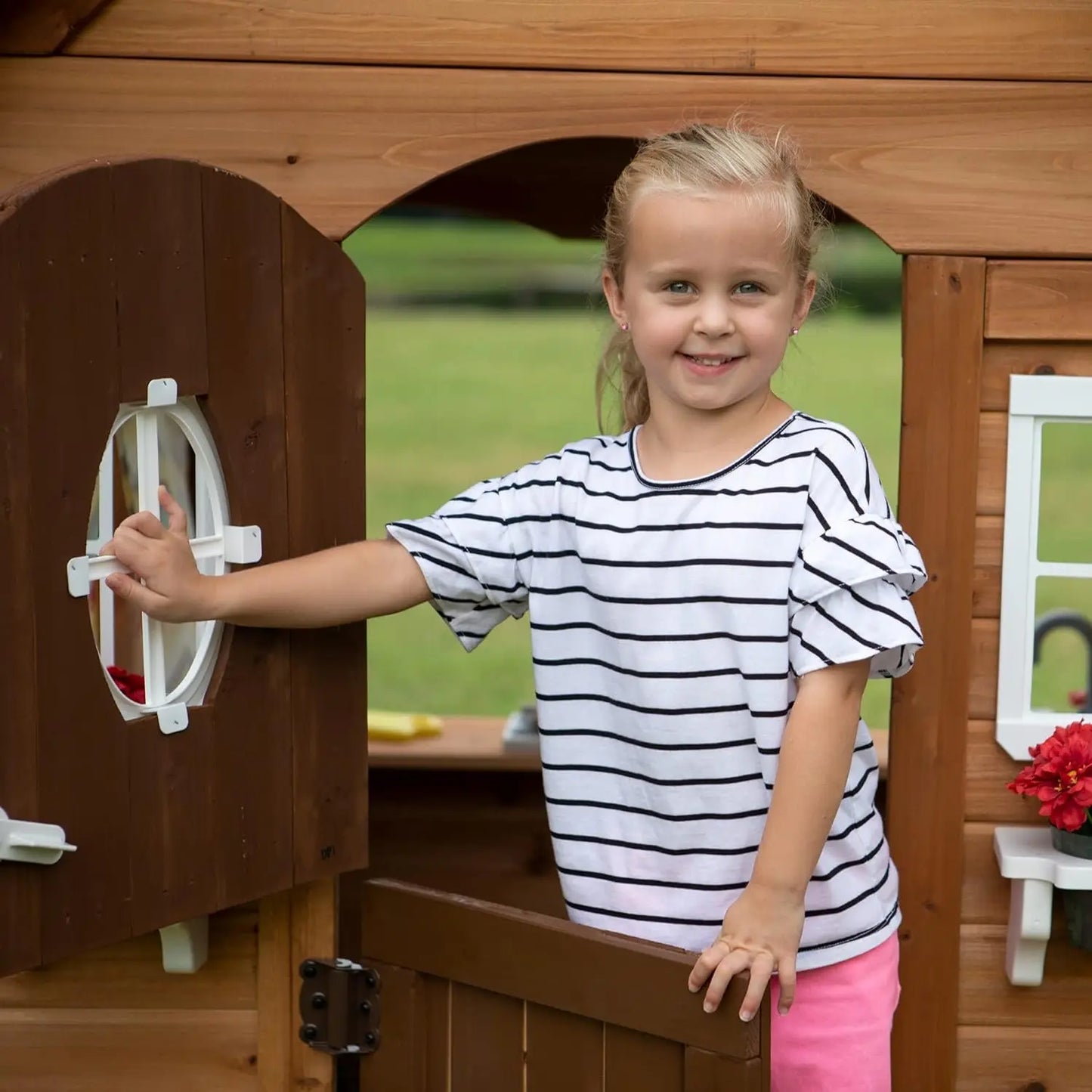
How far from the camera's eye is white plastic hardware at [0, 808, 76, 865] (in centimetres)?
149

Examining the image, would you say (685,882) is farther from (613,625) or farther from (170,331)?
(170,331)

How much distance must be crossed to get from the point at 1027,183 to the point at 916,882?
0.98m

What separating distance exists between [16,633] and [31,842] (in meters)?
0.21

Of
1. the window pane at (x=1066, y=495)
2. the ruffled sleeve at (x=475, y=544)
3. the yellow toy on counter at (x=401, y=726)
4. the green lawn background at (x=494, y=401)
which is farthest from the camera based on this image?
the window pane at (x=1066, y=495)

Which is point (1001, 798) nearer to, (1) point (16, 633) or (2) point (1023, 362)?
(2) point (1023, 362)

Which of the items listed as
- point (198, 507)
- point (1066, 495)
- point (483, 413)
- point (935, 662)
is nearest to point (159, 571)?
point (198, 507)

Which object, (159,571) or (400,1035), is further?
(400,1035)

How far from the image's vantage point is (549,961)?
1726 mm

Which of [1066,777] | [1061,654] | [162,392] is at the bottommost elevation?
[1061,654]

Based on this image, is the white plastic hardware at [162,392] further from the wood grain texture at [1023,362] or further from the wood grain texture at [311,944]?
the wood grain texture at [1023,362]

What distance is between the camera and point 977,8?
2.00m

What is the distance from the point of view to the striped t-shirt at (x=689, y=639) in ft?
5.43

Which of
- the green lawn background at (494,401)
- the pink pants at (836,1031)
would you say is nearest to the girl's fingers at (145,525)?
the pink pants at (836,1031)

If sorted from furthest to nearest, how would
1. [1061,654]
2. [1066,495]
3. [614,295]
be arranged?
[1066,495], [1061,654], [614,295]
